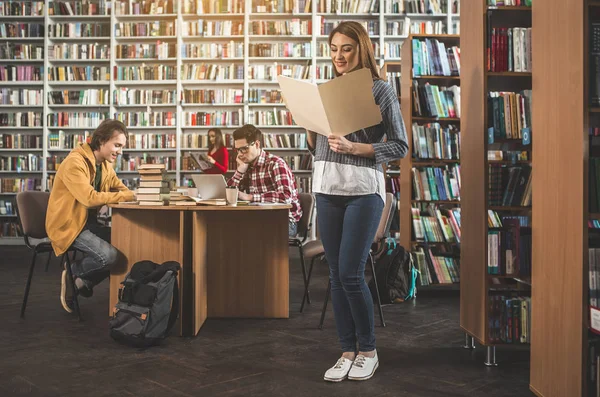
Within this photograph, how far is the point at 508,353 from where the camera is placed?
2.64 metres

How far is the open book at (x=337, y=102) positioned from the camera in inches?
76.7

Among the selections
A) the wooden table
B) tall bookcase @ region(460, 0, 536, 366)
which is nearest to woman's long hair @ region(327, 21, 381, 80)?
tall bookcase @ region(460, 0, 536, 366)

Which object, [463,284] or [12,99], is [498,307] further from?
[12,99]

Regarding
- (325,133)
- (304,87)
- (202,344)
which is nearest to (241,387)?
(202,344)

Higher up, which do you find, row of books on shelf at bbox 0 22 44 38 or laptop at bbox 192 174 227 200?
row of books on shelf at bbox 0 22 44 38

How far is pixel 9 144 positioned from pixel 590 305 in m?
8.16

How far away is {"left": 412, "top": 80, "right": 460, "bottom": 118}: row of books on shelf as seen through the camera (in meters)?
4.25

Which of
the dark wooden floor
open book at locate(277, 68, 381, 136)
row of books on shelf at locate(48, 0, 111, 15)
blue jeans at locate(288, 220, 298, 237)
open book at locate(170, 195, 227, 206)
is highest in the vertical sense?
row of books on shelf at locate(48, 0, 111, 15)

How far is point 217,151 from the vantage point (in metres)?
7.16

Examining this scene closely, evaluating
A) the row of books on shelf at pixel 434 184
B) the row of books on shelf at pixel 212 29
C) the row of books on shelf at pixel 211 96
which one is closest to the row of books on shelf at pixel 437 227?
the row of books on shelf at pixel 434 184

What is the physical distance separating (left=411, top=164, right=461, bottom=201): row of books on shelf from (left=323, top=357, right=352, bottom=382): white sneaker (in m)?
2.23

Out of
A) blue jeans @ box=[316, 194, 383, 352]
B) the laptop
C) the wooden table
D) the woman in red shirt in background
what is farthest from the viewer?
the woman in red shirt in background

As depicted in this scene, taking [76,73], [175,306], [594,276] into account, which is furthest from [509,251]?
[76,73]

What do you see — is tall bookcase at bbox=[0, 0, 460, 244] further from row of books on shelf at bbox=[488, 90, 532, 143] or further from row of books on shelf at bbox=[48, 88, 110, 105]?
row of books on shelf at bbox=[488, 90, 532, 143]
